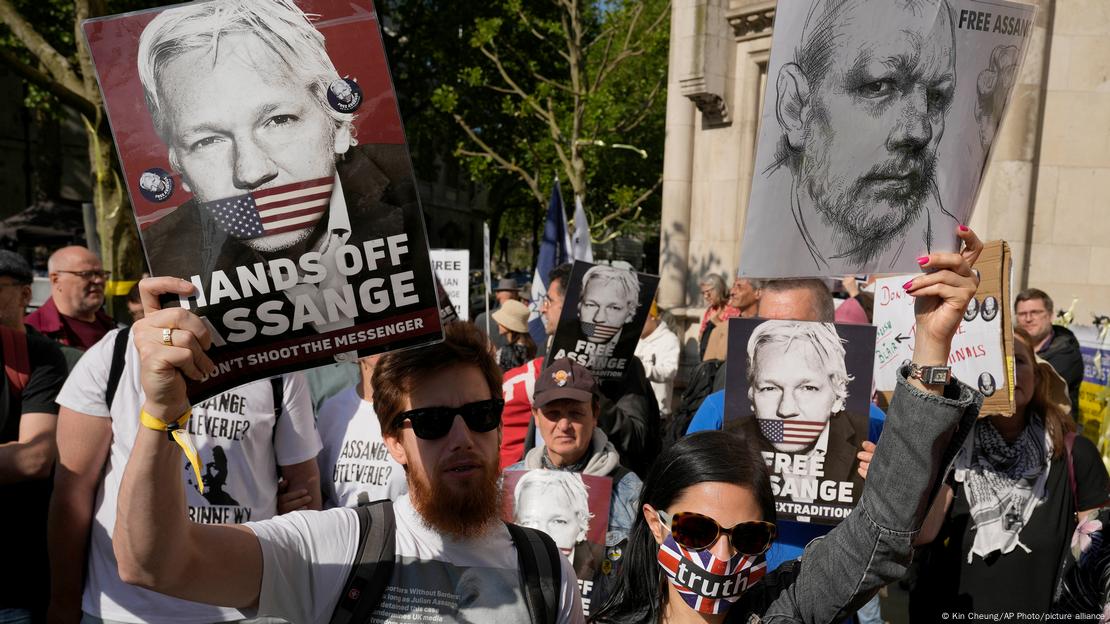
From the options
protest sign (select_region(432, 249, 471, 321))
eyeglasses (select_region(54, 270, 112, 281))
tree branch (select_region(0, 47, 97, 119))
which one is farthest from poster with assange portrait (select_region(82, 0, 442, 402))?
tree branch (select_region(0, 47, 97, 119))

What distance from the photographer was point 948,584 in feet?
13.3

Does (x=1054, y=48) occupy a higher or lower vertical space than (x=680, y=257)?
higher

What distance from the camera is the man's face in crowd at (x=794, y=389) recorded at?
120 inches

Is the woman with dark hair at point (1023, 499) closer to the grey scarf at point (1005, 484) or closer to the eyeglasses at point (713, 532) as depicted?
the grey scarf at point (1005, 484)

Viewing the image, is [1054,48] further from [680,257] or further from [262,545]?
[262,545]

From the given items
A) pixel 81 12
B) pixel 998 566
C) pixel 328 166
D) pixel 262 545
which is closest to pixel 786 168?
pixel 328 166

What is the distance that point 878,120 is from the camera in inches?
91.0

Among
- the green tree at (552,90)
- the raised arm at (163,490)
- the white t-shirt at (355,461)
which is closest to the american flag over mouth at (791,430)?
the white t-shirt at (355,461)

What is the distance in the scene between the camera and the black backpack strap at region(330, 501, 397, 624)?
6.03 feet

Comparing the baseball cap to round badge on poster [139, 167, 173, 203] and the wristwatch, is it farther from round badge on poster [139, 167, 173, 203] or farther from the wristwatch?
round badge on poster [139, 167, 173, 203]

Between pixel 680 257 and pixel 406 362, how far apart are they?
9593 millimetres

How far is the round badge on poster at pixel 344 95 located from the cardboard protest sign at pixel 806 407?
5.66 ft

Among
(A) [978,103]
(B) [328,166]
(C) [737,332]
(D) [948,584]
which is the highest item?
(A) [978,103]

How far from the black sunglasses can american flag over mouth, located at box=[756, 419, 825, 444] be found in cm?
129
